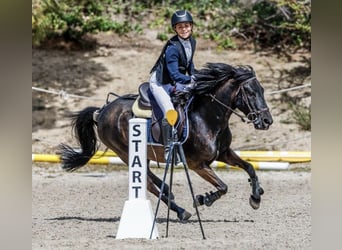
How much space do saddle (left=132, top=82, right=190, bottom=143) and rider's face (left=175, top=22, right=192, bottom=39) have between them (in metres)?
0.37

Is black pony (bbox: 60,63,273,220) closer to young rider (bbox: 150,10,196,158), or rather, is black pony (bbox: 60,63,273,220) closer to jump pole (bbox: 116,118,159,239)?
young rider (bbox: 150,10,196,158)

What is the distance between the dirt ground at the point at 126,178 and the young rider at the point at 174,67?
74cm

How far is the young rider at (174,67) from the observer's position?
534 centimetres

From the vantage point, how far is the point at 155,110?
5621 mm

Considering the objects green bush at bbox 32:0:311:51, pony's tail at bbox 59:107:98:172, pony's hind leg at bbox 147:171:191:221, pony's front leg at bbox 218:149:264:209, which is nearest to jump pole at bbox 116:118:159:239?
pony's hind leg at bbox 147:171:191:221

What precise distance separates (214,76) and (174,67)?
0.33 meters

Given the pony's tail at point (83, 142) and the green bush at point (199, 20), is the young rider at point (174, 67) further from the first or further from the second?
the green bush at point (199, 20)

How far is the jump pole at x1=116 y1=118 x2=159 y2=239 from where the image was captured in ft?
17.1

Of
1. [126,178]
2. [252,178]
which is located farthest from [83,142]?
[126,178]

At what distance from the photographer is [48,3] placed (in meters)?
10.3
